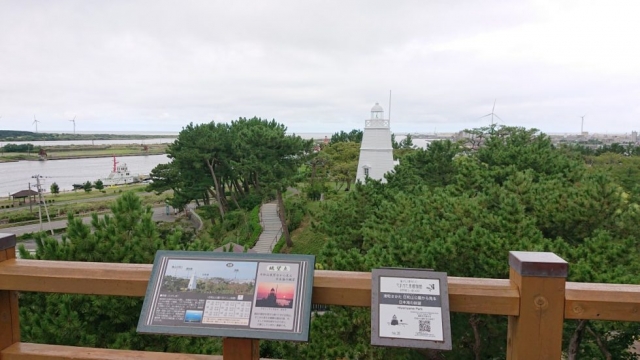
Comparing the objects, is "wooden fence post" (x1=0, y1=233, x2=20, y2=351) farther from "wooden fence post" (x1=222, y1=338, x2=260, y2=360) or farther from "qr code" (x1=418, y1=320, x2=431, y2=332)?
"qr code" (x1=418, y1=320, x2=431, y2=332)

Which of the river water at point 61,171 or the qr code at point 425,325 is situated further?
the river water at point 61,171

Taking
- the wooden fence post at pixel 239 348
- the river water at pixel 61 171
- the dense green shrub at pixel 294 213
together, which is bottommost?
the river water at pixel 61 171

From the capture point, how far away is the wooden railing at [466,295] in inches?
53.9

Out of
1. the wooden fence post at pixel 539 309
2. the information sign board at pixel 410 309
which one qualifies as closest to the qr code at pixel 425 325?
the information sign board at pixel 410 309

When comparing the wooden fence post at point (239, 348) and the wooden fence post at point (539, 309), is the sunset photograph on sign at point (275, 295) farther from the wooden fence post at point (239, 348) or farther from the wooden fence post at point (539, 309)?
the wooden fence post at point (539, 309)

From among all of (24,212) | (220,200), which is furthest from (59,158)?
(220,200)

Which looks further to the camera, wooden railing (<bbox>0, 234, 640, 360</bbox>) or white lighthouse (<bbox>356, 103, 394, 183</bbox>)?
white lighthouse (<bbox>356, 103, 394, 183</bbox>)

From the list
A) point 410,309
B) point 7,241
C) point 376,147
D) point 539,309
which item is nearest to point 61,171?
point 376,147

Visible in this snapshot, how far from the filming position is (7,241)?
1758 millimetres

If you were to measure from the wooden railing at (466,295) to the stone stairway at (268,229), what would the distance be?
48.6ft

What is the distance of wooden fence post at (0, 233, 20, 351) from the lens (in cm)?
168

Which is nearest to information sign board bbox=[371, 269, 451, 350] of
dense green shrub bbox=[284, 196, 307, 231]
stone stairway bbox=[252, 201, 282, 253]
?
stone stairway bbox=[252, 201, 282, 253]

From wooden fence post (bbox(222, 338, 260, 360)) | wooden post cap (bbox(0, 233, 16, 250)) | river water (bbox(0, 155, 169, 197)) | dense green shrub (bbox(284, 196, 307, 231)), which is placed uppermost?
wooden post cap (bbox(0, 233, 16, 250))

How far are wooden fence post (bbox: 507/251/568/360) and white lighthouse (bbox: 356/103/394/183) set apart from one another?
17.7m
